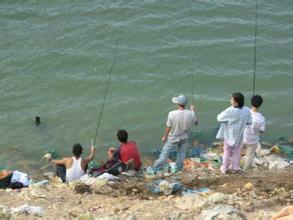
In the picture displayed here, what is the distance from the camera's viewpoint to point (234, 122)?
877 cm

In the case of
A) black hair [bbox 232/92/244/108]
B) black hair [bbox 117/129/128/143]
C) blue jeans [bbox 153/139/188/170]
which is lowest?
blue jeans [bbox 153/139/188/170]

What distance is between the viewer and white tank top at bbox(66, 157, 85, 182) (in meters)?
9.32

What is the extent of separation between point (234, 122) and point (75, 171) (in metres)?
2.74

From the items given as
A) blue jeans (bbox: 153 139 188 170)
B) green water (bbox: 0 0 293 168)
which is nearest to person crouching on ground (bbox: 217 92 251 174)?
blue jeans (bbox: 153 139 188 170)

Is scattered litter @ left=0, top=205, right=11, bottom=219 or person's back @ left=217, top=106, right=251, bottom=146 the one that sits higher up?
person's back @ left=217, top=106, right=251, bottom=146

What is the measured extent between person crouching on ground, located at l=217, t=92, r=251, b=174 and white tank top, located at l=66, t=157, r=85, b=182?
2.36 m

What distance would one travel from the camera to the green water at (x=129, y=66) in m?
12.5

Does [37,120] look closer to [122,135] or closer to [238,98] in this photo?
[122,135]

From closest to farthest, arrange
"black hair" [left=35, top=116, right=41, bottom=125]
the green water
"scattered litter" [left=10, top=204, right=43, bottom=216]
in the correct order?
"scattered litter" [left=10, top=204, right=43, bottom=216], "black hair" [left=35, top=116, right=41, bottom=125], the green water

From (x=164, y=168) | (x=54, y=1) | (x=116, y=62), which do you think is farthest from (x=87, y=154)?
(x=54, y=1)

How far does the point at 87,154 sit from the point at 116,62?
10.4ft

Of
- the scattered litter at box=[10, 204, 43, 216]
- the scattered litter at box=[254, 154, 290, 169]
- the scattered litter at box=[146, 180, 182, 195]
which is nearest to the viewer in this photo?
the scattered litter at box=[10, 204, 43, 216]

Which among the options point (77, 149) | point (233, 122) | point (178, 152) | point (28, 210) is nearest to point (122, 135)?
point (77, 149)

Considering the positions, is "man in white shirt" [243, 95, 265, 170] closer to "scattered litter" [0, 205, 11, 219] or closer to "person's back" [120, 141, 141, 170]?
"person's back" [120, 141, 141, 170]
